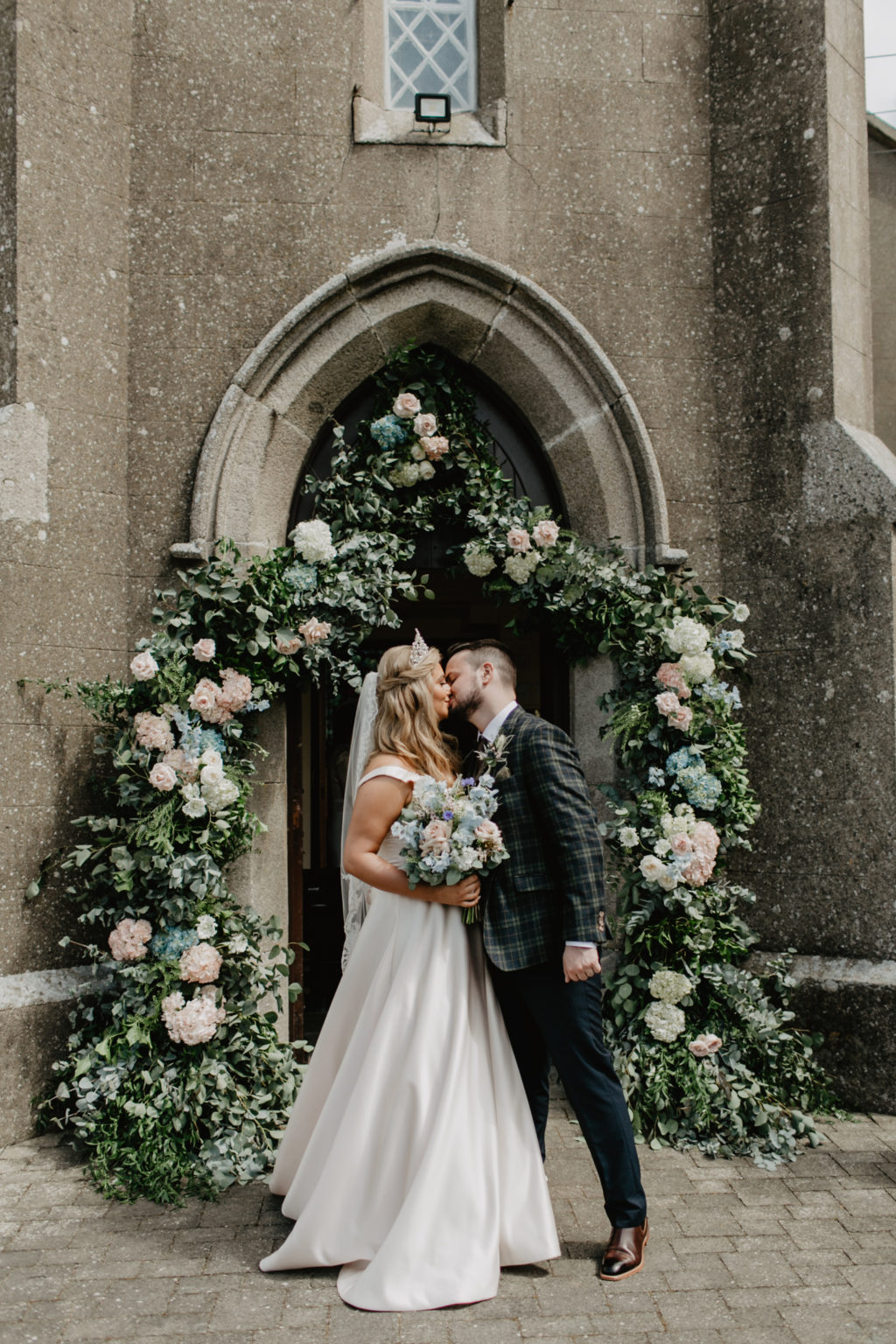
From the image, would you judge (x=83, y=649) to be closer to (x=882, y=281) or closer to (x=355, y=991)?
(x=355, y=991)

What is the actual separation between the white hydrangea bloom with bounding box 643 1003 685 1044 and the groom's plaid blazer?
141 cm

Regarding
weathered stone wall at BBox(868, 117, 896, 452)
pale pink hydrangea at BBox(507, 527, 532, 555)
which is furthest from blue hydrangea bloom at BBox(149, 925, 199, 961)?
weathered stone wall at BBox(868, 117, 896, 452)

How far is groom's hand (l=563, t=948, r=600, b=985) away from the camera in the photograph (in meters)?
3.38

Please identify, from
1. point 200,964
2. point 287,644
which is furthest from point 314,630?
point 200,964

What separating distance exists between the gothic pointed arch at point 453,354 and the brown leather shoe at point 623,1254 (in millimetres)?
3038

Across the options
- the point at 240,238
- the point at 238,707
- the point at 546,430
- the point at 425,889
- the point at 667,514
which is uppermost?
the point at 240,238

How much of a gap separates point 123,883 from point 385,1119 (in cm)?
168

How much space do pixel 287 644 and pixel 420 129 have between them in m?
2.73

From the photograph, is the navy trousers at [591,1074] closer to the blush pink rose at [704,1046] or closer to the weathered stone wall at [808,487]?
the blush pink rose at [704,1046]

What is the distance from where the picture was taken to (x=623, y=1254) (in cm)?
335

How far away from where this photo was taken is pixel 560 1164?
431cm

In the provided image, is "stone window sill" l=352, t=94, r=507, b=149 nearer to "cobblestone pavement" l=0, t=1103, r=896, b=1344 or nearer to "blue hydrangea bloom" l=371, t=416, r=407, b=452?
"blue hydrangea bloom" l=371, t=416, r=407, b=452

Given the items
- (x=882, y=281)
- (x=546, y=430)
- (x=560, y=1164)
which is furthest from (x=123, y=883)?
(x=882, y=281)

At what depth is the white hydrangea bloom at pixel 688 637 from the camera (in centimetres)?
493
